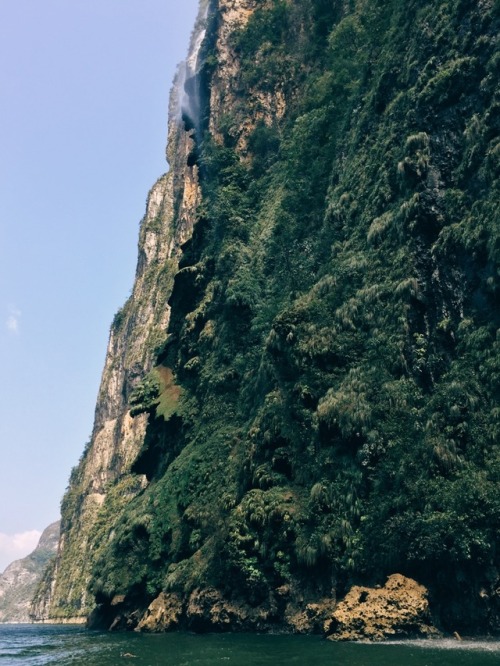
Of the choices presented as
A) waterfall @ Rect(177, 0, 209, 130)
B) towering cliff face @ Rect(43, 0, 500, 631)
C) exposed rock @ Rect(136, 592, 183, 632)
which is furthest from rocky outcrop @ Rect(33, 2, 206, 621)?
exposed rock @ Rect(136, 592, 183, 632)

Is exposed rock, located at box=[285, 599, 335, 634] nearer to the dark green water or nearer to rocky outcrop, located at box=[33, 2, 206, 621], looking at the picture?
the dark green water

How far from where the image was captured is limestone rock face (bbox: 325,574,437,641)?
80.2 ft

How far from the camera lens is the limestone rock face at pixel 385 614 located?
24453mm

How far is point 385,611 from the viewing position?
24.9 meters

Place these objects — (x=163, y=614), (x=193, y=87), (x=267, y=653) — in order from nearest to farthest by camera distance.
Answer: (x=267, y=653)
(x=163, y=614)
(x=193, y=87)

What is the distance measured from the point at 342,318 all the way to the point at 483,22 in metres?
16.3

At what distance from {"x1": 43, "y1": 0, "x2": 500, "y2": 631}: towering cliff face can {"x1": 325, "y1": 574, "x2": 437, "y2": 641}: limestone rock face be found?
3.19 feet

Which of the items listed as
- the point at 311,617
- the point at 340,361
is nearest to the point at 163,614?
the point at 311,617

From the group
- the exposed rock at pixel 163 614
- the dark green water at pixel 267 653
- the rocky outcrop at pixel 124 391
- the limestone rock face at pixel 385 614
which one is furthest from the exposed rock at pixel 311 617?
the rocky outcrop at pixel 124 391

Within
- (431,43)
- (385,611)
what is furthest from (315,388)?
(431,43)

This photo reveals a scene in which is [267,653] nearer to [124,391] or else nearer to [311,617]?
[311,617]

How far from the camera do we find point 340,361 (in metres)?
33.4

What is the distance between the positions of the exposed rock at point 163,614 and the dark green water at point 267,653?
5919 millimetres

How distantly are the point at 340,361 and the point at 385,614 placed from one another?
A: 12.6m
